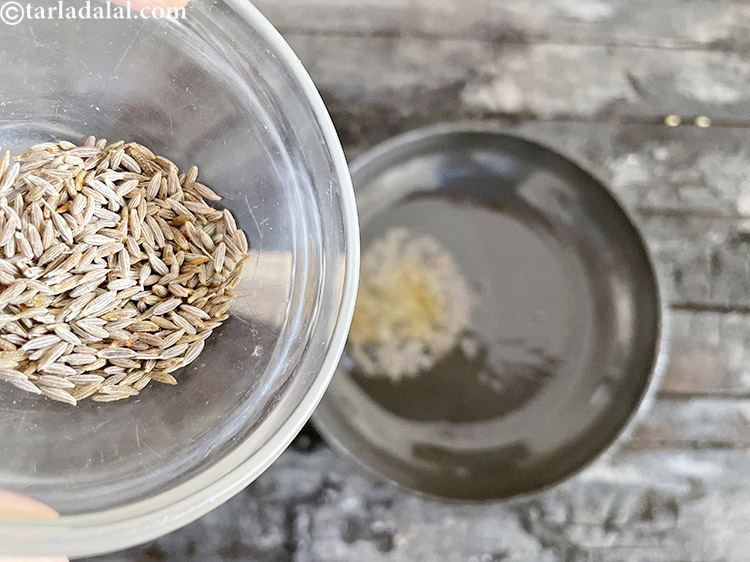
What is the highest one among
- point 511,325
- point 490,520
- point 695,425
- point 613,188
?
point 613,188

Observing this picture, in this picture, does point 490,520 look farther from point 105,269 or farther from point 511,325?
point 105,269

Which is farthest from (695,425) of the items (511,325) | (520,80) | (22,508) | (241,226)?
(22,508)

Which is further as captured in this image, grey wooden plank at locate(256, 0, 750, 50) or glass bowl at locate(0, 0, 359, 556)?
grey wooden plank at locate(256, 0, 750, 50)

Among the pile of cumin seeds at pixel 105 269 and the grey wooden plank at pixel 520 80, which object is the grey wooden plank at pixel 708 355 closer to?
the grey wooden plank at pixel 520 80

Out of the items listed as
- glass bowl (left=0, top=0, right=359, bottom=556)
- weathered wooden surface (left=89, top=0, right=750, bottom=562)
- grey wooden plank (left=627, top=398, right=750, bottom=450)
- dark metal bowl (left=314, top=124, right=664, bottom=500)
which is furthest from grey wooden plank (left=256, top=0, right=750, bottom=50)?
grey wooden plank (left=627, top=398, right=750, bottom=450)

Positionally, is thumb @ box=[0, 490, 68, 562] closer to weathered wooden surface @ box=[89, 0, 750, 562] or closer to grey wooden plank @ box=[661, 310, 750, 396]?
weathered wooden surface @ box=[89, 0, 750, 562]

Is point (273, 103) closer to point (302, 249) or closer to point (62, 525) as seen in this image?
point (302, 249)
